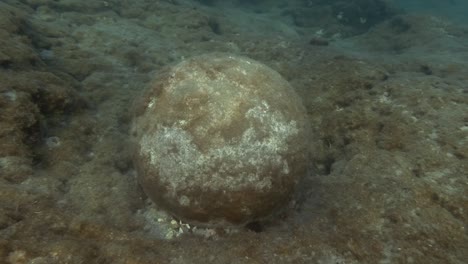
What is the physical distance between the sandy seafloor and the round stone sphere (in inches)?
11.9

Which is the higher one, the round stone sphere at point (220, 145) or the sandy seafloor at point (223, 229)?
the round stone sphere at point (220, 145)

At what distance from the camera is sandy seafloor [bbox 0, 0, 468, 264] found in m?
3.11

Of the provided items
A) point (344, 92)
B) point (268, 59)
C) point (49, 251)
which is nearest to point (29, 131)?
point (49, 251)

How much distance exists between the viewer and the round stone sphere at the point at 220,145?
3285mm

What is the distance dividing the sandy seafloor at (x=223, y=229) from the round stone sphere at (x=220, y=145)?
30cm

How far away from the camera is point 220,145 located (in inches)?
129

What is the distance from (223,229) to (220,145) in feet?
2.89

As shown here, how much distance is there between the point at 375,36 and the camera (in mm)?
11906

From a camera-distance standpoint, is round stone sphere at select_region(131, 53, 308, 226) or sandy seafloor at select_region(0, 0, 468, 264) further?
round stone sphere at select_region(131, 53, 308, 226)

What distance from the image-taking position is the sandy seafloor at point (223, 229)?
3.11m

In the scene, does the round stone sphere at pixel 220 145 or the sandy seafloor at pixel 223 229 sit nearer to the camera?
the sandy seafloor at pixel 223 229

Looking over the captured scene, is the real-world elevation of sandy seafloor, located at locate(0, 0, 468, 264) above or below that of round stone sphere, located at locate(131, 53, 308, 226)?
below

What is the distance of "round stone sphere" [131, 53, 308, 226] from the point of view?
329cm

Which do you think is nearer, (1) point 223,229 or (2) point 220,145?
(2) point 220,145
